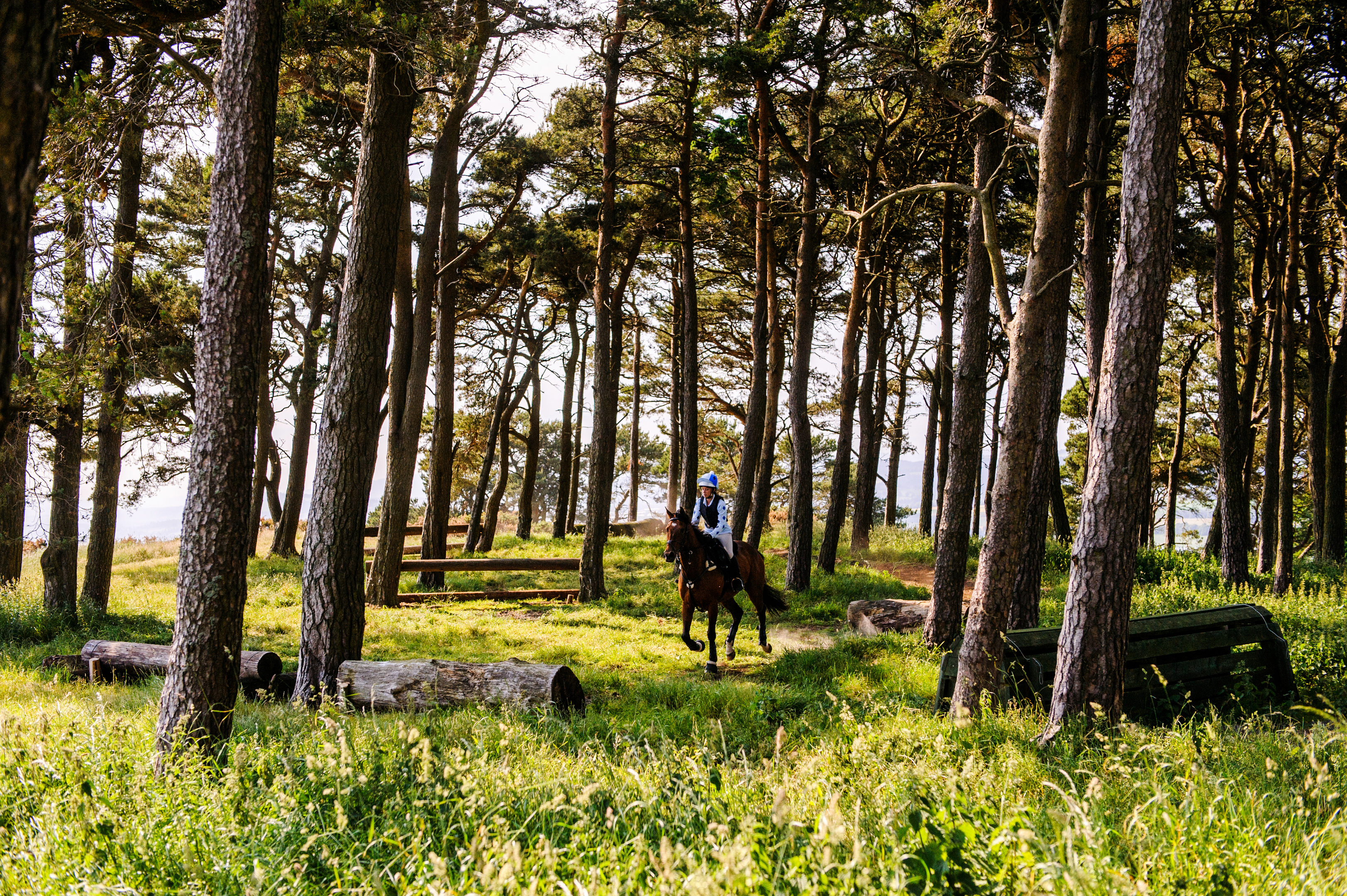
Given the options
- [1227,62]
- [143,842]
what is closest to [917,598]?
[1227,62]

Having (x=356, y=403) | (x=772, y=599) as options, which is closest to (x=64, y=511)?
(x=356, y=403)

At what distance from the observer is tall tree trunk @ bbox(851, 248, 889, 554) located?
21.7m

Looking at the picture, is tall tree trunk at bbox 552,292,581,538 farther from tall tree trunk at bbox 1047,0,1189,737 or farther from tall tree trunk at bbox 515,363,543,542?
tall tree trunk at bbox 1047,0,1189,737

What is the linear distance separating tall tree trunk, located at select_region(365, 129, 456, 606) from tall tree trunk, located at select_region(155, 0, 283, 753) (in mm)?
8024

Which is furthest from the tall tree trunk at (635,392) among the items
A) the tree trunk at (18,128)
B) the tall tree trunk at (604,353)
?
the tree trunk at (18,128)

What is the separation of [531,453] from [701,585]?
1582 centimetres

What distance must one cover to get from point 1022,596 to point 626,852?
8.29 m

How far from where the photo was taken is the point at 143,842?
3434mm

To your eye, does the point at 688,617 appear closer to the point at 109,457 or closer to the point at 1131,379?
the point at 1131,379

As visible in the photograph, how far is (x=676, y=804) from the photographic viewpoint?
12.2ft

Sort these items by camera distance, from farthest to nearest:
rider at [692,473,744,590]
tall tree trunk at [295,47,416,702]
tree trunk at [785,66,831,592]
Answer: tree trunk at [785,66,831,592] → rider at [692,473,744,590] → tall tree trunk at [295,47,416,702]

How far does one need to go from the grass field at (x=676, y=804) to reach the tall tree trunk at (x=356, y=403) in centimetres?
92

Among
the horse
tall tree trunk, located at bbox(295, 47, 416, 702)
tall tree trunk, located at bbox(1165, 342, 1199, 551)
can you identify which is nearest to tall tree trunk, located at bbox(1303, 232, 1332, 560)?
tall tree trunk, located at bbox(1165, 342, 1199, 551)

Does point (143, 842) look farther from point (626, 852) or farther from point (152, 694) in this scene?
point (152, 694)
